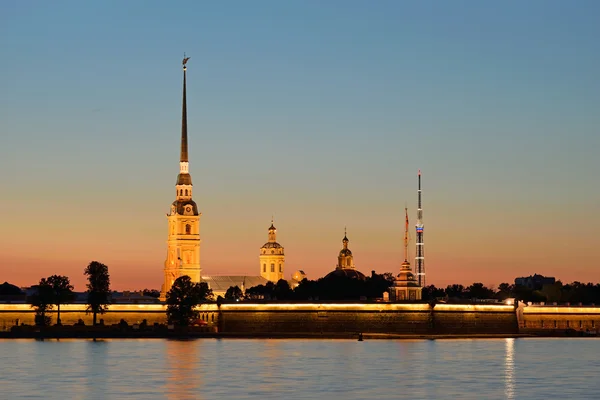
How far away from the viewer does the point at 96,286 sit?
166000 mm

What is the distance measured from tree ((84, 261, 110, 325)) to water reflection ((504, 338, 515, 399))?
1816 inches

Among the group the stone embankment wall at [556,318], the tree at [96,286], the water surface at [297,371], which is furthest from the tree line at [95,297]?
the stone embankment wall at [556,318]

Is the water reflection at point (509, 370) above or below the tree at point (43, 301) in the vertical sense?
below

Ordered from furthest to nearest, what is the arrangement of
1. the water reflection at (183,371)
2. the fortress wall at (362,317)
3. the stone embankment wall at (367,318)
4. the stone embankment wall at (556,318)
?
the stone embankment wall at (556,318) < the fortress wall at (362,317) < the stone embankment wall at (367,318) < the water reflection at (183,371)

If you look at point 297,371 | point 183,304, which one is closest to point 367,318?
point 183,304

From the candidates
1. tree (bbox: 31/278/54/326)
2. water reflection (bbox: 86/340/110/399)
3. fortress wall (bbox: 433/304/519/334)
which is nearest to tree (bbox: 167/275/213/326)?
tree (bbox: 31/278/54/326)

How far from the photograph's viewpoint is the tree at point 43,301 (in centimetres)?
16362

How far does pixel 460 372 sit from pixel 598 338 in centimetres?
7997

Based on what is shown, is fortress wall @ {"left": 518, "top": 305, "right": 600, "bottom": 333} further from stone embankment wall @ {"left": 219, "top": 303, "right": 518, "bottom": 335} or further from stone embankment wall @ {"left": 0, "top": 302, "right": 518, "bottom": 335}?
stone embankment wall @ {"left": 219, "top": 303, "right": 518, "bottom": 335}

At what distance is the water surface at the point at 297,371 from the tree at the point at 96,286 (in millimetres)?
21282

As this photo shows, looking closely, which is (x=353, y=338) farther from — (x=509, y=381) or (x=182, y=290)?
(x=509, y=381)

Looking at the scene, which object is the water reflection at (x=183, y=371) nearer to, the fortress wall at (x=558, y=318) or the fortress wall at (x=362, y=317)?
the fortress wall at (x=362, y=317)

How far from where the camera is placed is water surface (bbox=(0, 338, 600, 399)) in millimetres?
82938

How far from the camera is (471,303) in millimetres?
167000
